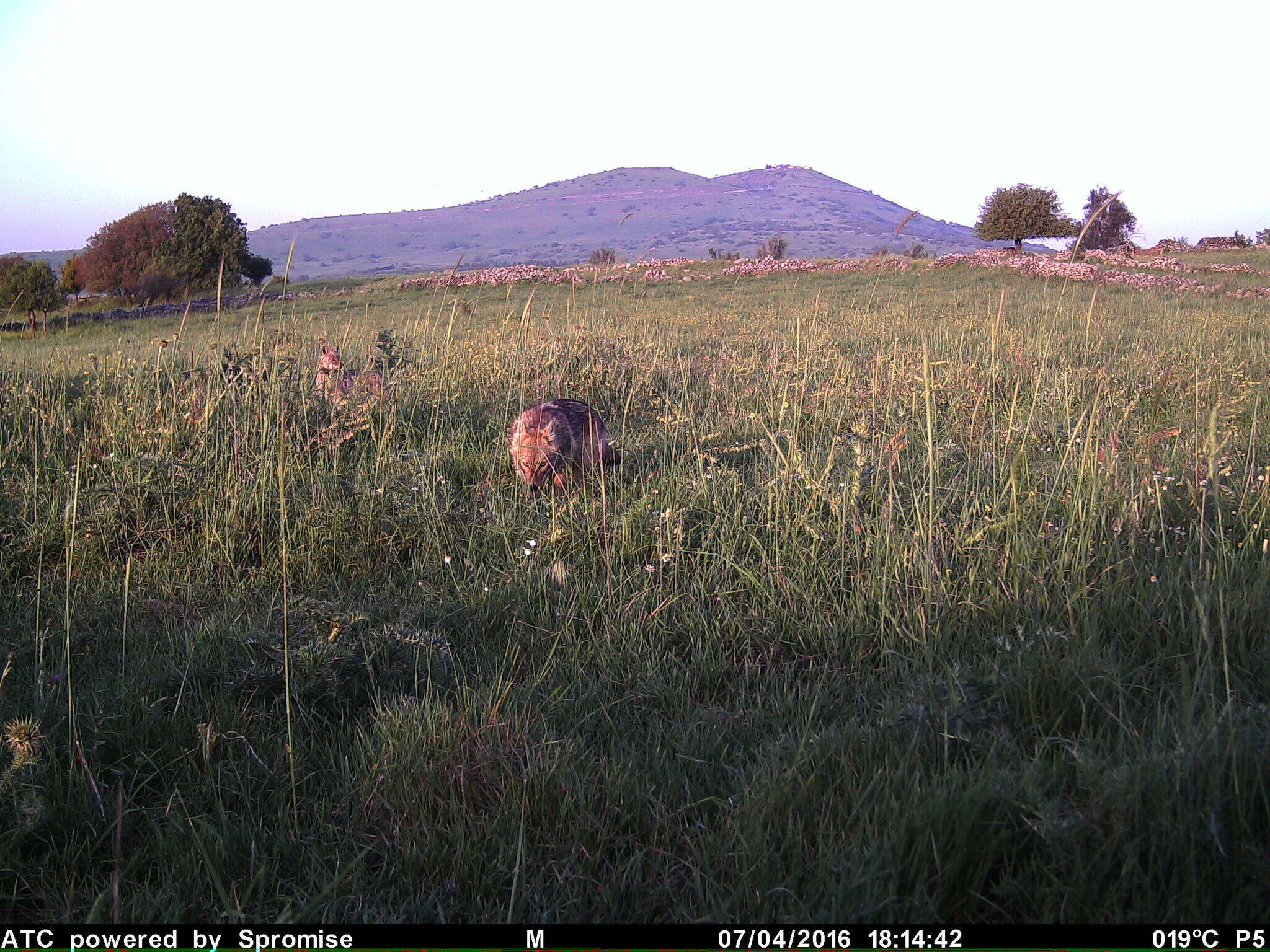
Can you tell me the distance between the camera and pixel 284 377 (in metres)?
4.50

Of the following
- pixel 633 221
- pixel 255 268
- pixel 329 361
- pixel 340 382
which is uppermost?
pixel 633 221

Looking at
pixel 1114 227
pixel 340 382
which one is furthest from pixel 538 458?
pixel 1114 227

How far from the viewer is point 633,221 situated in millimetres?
105812

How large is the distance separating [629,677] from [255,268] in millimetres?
38027

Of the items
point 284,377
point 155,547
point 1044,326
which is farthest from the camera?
point 1044,326

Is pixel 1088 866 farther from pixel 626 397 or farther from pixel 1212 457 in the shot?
pixel 626 397

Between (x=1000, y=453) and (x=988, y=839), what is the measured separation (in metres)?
2.90

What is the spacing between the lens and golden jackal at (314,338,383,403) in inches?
184

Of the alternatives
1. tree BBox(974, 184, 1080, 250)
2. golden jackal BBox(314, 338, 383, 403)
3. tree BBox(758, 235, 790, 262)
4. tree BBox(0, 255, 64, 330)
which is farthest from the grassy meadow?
tree BBox(974, 184, 1080, 250)

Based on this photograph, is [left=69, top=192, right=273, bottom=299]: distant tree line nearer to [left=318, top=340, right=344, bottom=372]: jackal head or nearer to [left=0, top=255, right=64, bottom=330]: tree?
[left=0, top=255, right=64, bottom=330]: tree

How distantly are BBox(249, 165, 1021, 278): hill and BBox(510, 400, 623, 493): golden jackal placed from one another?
52331mm

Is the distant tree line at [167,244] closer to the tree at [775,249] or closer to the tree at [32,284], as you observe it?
the tree at [32,284]

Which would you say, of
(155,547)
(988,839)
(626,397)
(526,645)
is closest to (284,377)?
(155,547)

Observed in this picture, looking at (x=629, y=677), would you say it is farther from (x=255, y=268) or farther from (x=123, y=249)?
(x=255, y=268)
